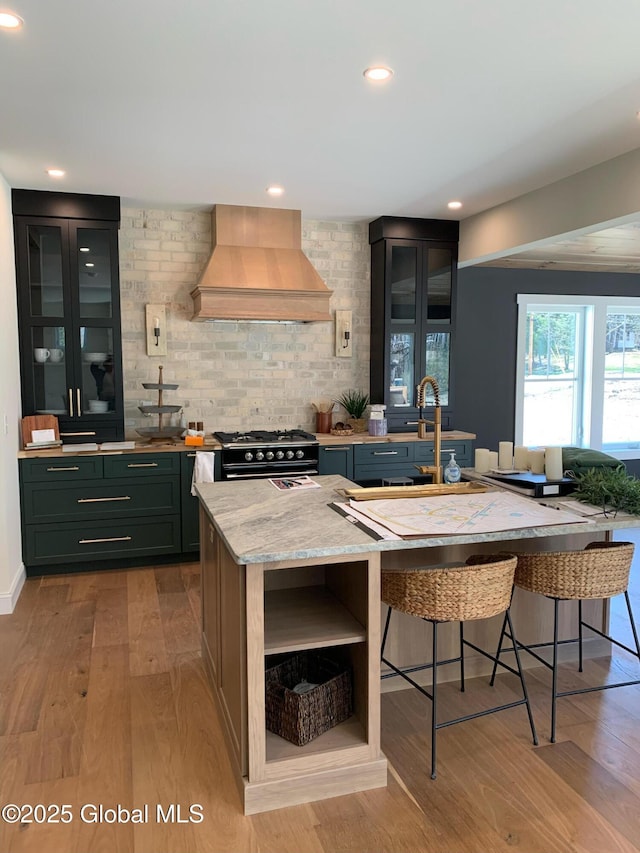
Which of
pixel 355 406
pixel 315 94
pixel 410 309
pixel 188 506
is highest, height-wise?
pixel 315 94

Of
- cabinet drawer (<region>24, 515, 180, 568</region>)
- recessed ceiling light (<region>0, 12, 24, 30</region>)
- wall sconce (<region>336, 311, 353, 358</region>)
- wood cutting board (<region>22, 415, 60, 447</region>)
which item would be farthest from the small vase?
recessed ceiling light (<region>0, 12, 24, 30</region>)

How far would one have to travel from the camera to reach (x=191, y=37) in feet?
8.32

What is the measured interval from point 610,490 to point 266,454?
2.80 metres

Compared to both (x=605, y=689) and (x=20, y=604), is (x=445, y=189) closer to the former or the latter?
(x=605, y=689)

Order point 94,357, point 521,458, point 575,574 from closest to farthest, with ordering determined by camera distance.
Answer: point 575,574, point 521,458, point 94,357

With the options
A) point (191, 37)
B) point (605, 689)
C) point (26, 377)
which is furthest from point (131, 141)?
point (605, 689)

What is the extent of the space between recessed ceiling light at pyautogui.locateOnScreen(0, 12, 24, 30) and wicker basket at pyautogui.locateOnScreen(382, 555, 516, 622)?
247 cm

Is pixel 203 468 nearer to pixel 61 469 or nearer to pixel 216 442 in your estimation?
pixel 216 442

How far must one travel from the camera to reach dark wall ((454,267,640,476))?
6812 millimetres

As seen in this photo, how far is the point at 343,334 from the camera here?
586 cm

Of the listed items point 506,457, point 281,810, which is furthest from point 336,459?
point 281,810

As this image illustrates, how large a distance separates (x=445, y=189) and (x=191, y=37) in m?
2.58

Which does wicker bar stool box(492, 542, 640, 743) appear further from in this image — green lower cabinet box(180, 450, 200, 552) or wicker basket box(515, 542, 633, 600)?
green lower cabinet box(180, 450, 200, 552)

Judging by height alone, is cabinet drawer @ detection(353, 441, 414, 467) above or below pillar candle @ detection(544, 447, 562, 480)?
below
